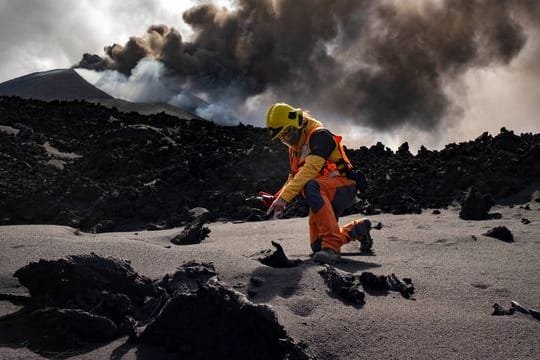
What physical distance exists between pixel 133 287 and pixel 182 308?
25.9 inches

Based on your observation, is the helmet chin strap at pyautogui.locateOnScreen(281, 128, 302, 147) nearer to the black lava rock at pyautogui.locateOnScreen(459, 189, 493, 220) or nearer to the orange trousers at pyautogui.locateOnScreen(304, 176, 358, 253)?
the orange trousers at pyautogui.locateOnScreen(304, 176, 358, 253)

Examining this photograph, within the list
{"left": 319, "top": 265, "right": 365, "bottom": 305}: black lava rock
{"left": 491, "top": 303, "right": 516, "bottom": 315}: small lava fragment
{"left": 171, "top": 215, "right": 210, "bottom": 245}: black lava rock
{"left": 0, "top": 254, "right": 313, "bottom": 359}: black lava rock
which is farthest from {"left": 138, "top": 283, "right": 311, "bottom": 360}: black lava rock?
{"left": 171, "top": 215, "right": 210, "bottom": 245}: black lava rock

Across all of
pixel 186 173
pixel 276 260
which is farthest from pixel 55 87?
pixel 276 260

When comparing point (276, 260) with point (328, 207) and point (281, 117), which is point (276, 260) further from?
point (281, 117)

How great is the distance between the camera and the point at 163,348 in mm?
2451

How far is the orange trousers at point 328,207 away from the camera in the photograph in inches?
172

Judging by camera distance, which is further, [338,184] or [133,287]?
[338,184]

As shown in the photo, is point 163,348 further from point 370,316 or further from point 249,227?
point 249,227

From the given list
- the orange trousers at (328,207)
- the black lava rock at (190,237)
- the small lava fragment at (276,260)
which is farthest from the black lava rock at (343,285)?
the black lava rock at (190,237)

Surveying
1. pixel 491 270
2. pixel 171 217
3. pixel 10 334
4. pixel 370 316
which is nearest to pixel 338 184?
pixel 491 270

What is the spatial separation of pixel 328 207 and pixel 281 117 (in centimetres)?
80

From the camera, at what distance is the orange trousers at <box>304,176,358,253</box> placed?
4359 mm

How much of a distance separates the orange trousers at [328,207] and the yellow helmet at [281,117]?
Result: 19.2 inches

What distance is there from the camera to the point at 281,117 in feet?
14.7
